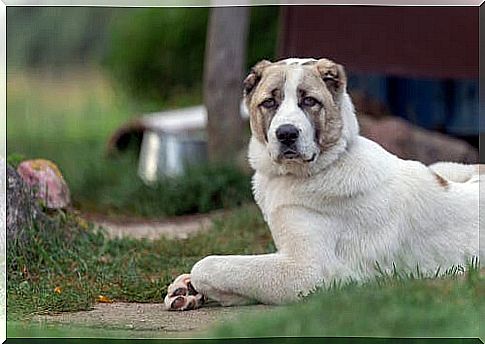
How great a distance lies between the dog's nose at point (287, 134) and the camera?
4.18 metres

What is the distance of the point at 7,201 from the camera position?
521 centimetres

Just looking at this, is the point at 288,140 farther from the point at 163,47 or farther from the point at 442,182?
the point at 163,47

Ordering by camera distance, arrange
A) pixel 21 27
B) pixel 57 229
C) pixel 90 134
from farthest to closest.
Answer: pixel 90 134
pixel 21 27
pixel 57 229

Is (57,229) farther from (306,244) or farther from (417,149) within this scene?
(417,149)

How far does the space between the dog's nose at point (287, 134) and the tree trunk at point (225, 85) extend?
4.43 m

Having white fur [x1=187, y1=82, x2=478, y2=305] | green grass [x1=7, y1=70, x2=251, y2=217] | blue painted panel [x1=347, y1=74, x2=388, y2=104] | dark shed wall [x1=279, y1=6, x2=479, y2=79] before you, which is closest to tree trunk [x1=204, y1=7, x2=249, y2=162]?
green grass [x1=7, y1=70, x2=251, y2=217]

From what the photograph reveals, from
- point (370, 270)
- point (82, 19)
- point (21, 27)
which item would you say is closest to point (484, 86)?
point (370, 270)

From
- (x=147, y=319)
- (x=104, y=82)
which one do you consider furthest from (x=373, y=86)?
(x=147, y=319)

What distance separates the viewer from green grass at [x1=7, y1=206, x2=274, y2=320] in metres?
4.71

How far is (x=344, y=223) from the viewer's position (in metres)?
4.39

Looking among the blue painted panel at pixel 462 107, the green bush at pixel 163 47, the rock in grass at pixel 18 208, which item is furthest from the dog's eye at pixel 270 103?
the green bush at pixel 163 47

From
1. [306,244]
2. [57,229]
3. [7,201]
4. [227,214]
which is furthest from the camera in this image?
[227,214]

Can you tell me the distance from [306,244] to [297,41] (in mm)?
4117

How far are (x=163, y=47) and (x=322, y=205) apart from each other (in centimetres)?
782
